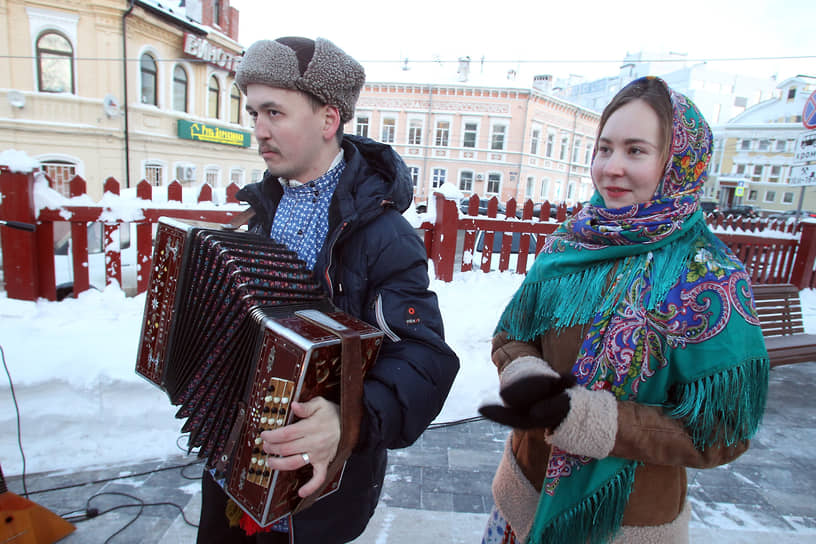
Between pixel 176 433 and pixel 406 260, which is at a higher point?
pixel 406 260

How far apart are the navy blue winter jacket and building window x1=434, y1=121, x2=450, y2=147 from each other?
27544 mm

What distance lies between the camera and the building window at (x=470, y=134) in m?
27.3

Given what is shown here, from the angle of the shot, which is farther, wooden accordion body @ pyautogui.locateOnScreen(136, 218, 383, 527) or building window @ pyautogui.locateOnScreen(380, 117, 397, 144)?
building window @ pyautogui.locateOnScreen(380, 117, 397, 144)

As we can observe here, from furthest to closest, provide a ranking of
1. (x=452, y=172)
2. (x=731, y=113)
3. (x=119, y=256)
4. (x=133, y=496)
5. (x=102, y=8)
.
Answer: (x=731, y=113), (x=452, y=172), (x=102, y=8), (x=119, y=256), (x=133, y=496)

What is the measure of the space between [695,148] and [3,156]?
12.5ft

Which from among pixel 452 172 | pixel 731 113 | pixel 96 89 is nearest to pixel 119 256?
pixel 96 89

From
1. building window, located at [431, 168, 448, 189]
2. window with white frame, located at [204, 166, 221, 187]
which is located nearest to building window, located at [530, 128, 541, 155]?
building window, located at [431, 168, 448, 189]

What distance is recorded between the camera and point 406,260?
1275 millimetres

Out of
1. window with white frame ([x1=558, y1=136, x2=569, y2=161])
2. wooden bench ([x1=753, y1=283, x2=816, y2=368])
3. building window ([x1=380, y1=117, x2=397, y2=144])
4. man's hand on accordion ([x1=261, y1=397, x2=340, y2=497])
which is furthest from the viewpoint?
window with white frame ([x1=558, y1=136, x2=569, y2=161])

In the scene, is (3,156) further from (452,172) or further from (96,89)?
(452,172)

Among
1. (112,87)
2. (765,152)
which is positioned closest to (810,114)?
(112,87)

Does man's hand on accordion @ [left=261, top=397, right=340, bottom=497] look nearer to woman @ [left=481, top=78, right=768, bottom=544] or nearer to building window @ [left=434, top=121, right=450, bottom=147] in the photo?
woman @ [left=481, top=78, right=768, bottom=544]

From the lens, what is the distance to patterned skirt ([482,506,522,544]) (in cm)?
142

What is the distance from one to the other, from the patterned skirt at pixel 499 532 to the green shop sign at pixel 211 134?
51.9 feet
